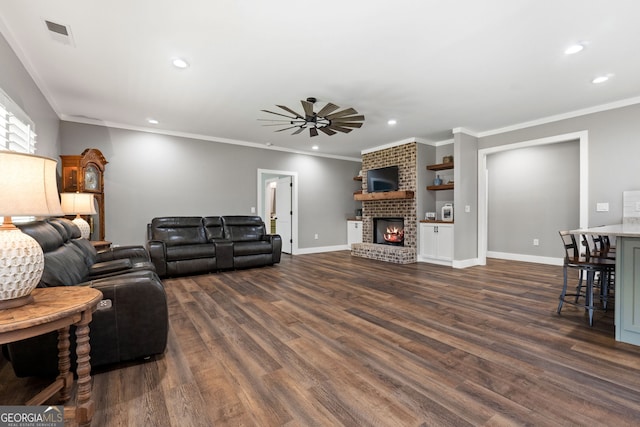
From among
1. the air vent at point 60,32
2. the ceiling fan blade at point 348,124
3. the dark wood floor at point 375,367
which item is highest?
the air vent at point 60,32

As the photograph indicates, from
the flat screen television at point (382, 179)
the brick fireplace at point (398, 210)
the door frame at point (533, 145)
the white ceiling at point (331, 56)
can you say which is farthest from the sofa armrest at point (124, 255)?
the door frame at point (533, 145)

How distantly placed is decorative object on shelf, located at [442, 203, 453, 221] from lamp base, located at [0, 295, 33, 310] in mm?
5929

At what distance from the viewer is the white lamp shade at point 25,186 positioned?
1228mm

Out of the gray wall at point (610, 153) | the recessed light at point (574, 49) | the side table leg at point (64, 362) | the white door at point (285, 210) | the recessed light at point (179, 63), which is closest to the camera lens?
the side table leg at point (64, 362)

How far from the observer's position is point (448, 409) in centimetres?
156

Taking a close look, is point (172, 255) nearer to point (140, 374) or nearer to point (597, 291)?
point (140, 374)

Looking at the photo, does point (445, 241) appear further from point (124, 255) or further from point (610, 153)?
point (124, 255)

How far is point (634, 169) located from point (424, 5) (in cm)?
412

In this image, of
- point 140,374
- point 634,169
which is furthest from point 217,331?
point 634,169

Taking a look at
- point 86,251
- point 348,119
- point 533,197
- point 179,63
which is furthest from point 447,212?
point 86,251

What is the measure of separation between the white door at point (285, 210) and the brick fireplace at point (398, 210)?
168 cm

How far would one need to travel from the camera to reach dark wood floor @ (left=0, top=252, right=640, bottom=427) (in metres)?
1.53

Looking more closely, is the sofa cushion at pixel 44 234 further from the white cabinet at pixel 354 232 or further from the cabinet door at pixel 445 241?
the white cabinet at pixel 354 232

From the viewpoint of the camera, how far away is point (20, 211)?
4.08 feet
